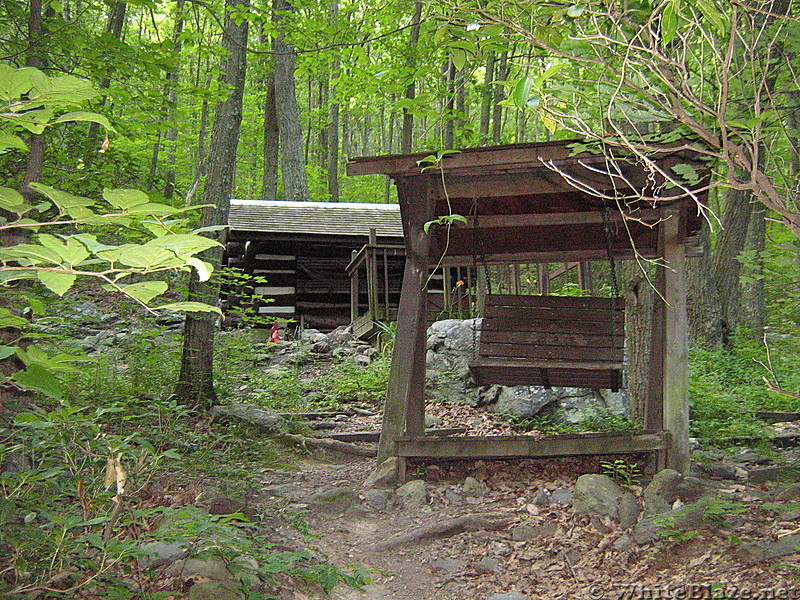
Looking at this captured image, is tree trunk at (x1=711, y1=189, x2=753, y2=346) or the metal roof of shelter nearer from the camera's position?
tree trunk at (x1=711, y1=189, x2=753, y2=346)

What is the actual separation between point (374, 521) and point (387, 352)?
6864mm

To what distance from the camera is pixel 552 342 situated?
6227 mm

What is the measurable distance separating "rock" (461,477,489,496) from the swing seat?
3.07ft

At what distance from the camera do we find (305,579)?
12.1 ft

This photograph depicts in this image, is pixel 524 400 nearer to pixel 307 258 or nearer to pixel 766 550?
pixel 766 550

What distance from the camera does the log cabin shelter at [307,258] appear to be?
16.3m

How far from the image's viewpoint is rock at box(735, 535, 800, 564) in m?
3.72

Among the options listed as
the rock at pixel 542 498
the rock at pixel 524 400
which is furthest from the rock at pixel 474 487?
the rock at pixel 524 400

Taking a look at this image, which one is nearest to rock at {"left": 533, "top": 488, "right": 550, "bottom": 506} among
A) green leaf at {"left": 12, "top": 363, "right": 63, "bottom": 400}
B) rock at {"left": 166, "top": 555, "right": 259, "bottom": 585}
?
rock at {"left": 166, "top": 555, "right": 259, "bottom": 585}

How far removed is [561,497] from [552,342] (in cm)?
144

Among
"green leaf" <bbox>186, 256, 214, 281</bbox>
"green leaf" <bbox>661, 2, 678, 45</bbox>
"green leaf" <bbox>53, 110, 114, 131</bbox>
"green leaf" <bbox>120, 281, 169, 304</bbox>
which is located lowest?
"green leaf" <bbox>120, 281, 169, 304</bbox>

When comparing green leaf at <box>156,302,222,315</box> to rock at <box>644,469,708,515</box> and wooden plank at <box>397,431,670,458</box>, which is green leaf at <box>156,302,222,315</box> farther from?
wooden plank at <box>397,431,670,458</box>

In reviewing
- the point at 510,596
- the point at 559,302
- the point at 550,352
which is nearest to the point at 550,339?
the point at 550,352

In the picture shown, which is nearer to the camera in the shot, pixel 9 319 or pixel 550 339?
pixel 9 319
